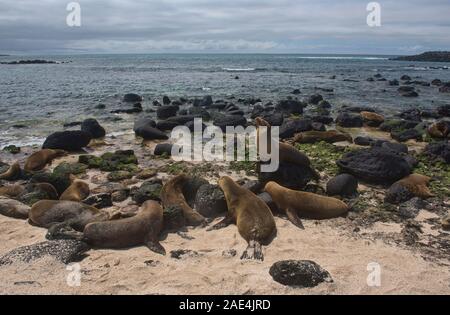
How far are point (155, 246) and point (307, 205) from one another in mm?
2877

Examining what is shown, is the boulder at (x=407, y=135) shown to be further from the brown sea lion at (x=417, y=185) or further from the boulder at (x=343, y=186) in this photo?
the boulder at (x=343, y=186)

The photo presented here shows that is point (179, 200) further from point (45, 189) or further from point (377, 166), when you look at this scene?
point (377, 166)

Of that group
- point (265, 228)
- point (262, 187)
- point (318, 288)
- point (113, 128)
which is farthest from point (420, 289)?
point (113, 128)

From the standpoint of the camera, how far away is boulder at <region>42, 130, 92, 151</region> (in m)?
13.1

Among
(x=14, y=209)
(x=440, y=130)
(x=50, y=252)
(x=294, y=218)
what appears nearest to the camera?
(x=50, y=252)

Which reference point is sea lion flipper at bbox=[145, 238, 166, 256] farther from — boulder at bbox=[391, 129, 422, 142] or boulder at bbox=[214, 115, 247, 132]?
boulder at bbox=[391, 129, 422, 142]

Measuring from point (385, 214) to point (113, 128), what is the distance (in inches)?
486

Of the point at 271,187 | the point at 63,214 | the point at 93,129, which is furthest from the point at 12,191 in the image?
the point at 93,129

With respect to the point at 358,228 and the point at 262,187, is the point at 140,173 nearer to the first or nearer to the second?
the point at 262,187

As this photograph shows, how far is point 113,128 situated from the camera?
57.5 feet

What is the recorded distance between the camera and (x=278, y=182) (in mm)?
9000

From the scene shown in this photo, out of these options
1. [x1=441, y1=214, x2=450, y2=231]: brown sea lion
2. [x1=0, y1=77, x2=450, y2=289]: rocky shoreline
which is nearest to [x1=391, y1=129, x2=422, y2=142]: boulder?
[x1=0, y1=77, x2=450, y2=289]: rocky shoreline

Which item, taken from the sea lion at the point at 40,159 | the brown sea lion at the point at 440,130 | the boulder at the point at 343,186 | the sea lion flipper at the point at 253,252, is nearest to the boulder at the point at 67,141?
the sea lion at the point at 40,159
